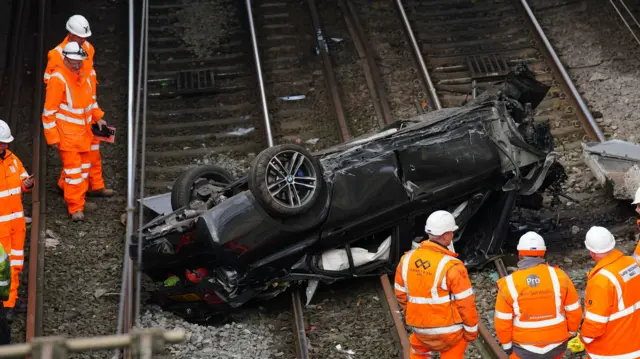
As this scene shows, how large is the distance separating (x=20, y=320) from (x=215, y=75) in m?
5.65

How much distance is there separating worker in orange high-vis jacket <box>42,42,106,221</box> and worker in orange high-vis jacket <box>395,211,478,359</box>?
450cm

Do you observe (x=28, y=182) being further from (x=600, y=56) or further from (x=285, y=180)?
(x=600, y=56)

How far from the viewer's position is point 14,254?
834cm

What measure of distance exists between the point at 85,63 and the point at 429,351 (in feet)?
17.0

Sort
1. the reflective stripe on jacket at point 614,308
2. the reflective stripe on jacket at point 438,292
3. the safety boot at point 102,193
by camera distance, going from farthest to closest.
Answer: the safety boot at point 102,193, the reflective stripe on jacket at point 438,292, the reflective stripe on jacket at point 614,308

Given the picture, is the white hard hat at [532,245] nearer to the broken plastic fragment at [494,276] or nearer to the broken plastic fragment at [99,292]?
the broken plastic fragment at [494,276]

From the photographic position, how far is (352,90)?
12.6 m

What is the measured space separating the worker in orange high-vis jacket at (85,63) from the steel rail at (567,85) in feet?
19.3

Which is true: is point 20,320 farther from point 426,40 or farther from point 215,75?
point 426,40

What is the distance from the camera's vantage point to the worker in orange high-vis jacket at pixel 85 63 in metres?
9.58

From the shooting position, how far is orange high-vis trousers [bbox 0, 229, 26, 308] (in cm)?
814

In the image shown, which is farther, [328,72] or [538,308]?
[328,72]

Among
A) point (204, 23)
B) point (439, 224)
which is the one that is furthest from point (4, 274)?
point (204, 23)

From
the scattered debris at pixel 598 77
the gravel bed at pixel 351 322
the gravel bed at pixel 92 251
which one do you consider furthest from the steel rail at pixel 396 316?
the scattered debris at pixel 598 77
